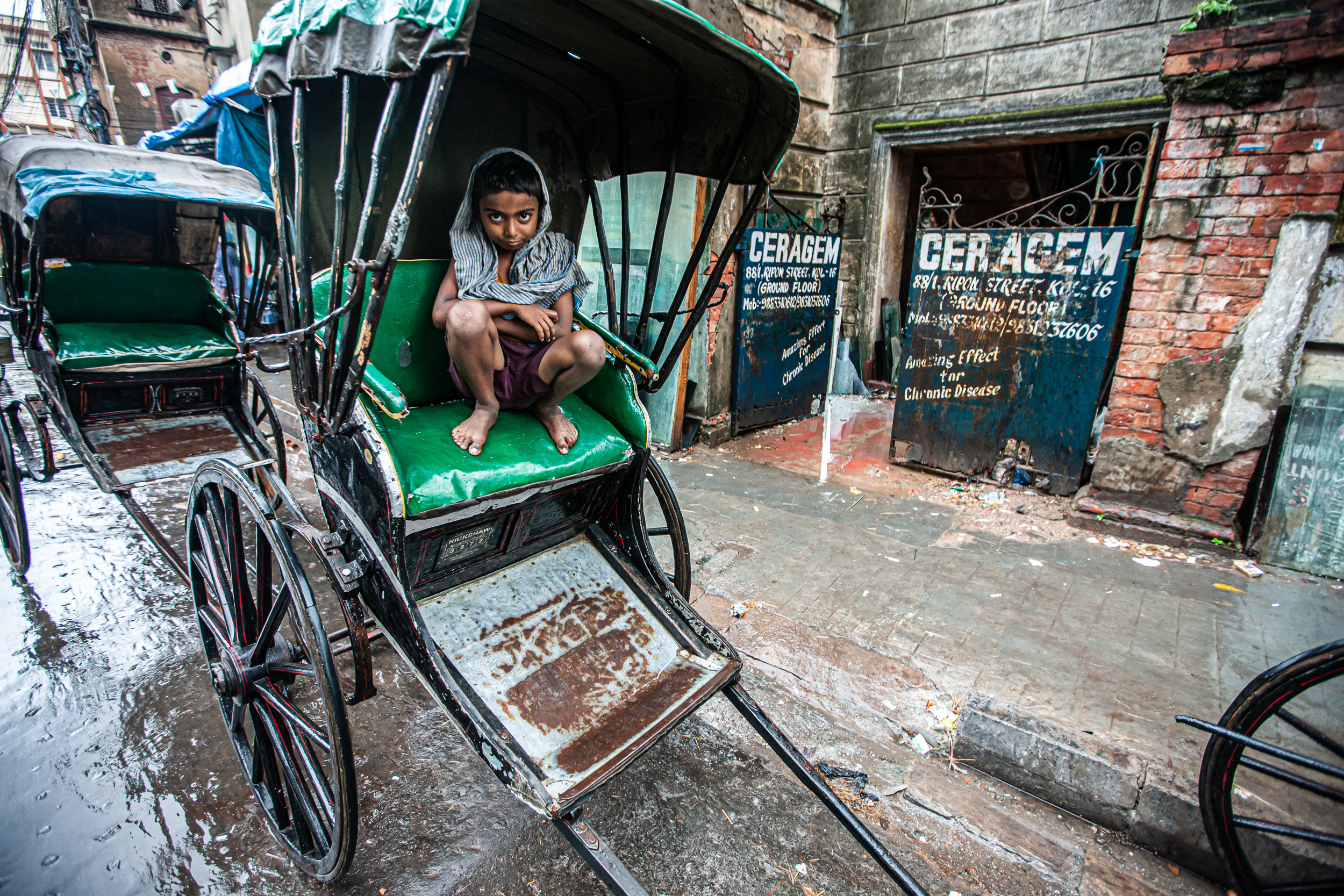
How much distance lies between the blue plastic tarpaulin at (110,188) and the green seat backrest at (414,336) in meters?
2.27

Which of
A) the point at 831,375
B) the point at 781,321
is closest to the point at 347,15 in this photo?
the point at 781,321

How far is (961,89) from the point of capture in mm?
6387

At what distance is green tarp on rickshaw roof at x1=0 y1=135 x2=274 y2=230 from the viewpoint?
132 inches

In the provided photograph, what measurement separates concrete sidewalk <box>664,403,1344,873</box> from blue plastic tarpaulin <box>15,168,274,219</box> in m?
3.52

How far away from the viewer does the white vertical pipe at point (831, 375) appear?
6.42m

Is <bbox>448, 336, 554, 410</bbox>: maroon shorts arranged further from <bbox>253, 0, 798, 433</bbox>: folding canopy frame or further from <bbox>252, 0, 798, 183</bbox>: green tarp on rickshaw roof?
<bbox>252, 0, 798, 183</bbox>: green tarp on rickshaw roof

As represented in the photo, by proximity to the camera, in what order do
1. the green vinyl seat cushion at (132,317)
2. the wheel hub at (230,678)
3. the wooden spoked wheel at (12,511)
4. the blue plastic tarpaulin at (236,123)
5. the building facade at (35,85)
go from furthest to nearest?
the building facade at (35,85) < the blue plastic tarpaulin at (236,123) < the green vinyl seat cushion at (132,317) < the wooden spoked wheel at (12,511) < the wheel hub at (230,678)

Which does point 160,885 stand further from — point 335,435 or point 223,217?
point 223,217

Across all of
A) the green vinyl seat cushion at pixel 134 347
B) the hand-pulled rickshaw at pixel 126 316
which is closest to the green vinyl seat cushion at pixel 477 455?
the hand-pulled rickshaw at pixel 126 316

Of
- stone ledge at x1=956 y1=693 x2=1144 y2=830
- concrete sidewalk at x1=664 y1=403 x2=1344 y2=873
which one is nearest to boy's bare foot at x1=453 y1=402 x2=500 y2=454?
concrete sidewalk at x1=664 y1=403 x2=1344 y2=873

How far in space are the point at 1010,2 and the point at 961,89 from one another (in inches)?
30.2

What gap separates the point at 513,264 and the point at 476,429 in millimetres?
634

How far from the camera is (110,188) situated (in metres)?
3.49

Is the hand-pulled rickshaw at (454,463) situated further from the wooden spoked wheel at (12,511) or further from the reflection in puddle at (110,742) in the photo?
the wooden spoked wheel at (12,511)
